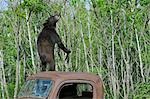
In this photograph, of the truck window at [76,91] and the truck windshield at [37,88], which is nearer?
the truck windshield at [37,88]

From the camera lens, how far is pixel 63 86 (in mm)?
6957

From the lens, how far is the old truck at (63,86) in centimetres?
686

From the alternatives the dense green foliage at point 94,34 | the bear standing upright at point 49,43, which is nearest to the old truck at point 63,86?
the bear standing upright at point 49,43

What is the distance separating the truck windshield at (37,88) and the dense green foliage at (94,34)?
38.5ft

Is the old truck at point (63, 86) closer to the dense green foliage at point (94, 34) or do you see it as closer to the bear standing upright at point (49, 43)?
the bear standing upright at point (49, 43)

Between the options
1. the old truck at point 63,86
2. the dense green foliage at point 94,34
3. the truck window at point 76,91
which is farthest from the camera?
the dense green foliage at point 94,34

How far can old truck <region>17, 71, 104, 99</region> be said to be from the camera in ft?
22.5

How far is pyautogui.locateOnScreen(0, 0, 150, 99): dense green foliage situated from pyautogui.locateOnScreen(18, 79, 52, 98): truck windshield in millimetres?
11733

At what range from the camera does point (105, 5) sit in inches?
880

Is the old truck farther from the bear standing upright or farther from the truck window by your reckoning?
the bear standing upright

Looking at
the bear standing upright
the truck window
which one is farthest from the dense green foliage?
the truck window

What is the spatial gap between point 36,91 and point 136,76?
27329 mm

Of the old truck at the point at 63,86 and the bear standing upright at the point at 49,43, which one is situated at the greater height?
the bear standing upright at the point at 49,43

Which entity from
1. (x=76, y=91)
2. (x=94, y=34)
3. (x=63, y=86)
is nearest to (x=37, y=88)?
(x=63, y=86)
